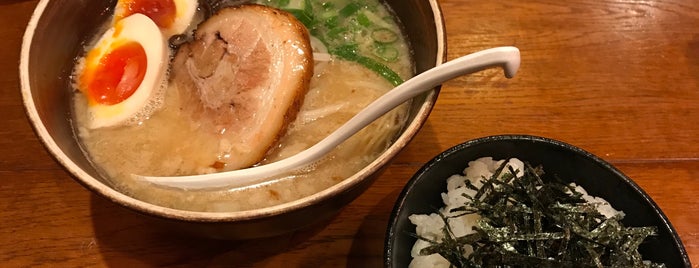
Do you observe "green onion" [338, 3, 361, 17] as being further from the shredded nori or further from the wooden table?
the shredded nori

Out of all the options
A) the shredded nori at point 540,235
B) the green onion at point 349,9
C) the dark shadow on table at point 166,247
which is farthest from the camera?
the green onion at point 349,9

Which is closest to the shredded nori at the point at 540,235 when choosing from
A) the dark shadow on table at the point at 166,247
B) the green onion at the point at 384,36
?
the dark shadow on table at the point at 166,247

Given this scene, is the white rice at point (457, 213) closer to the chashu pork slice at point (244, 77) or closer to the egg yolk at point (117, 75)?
the chashu pork slice at point (244, 77)

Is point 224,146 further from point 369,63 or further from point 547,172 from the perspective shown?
point 547,172

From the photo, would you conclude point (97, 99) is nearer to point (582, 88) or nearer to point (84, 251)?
point (84, 251)

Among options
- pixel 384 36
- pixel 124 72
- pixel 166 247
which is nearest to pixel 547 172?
pixel 384 36

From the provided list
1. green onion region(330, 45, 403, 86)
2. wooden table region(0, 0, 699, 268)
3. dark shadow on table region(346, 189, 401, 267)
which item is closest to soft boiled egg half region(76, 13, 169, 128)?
wooden table region(0, 0, 699, 268)
